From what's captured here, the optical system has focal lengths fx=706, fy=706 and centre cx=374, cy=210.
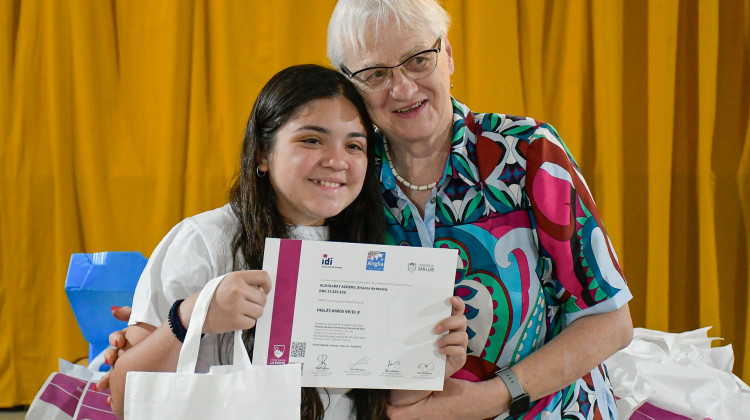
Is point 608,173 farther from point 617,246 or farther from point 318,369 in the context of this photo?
point 318,369

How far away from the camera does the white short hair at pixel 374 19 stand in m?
1.42

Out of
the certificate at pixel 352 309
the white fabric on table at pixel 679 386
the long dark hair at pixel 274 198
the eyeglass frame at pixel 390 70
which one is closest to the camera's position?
the certificate at pixel 352 309

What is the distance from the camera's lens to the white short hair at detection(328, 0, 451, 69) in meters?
1.42

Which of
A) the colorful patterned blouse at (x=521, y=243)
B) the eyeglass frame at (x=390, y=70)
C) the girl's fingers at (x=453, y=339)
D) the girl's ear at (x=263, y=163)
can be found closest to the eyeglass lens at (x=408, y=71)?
the eyeglass frame at (x=390, y=70)

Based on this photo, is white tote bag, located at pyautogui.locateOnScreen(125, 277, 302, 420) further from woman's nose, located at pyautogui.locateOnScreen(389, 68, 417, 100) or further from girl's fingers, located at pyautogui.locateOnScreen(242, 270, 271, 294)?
woman's nose, located at pyautogui.locateOnScreen(389, 68, 417, 100)

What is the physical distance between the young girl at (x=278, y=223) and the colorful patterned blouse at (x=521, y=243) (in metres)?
0.14

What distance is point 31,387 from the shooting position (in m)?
3.26

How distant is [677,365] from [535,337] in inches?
38.6

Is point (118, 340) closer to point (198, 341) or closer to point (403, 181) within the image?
point (198, 341)

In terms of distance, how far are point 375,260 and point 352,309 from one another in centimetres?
9
